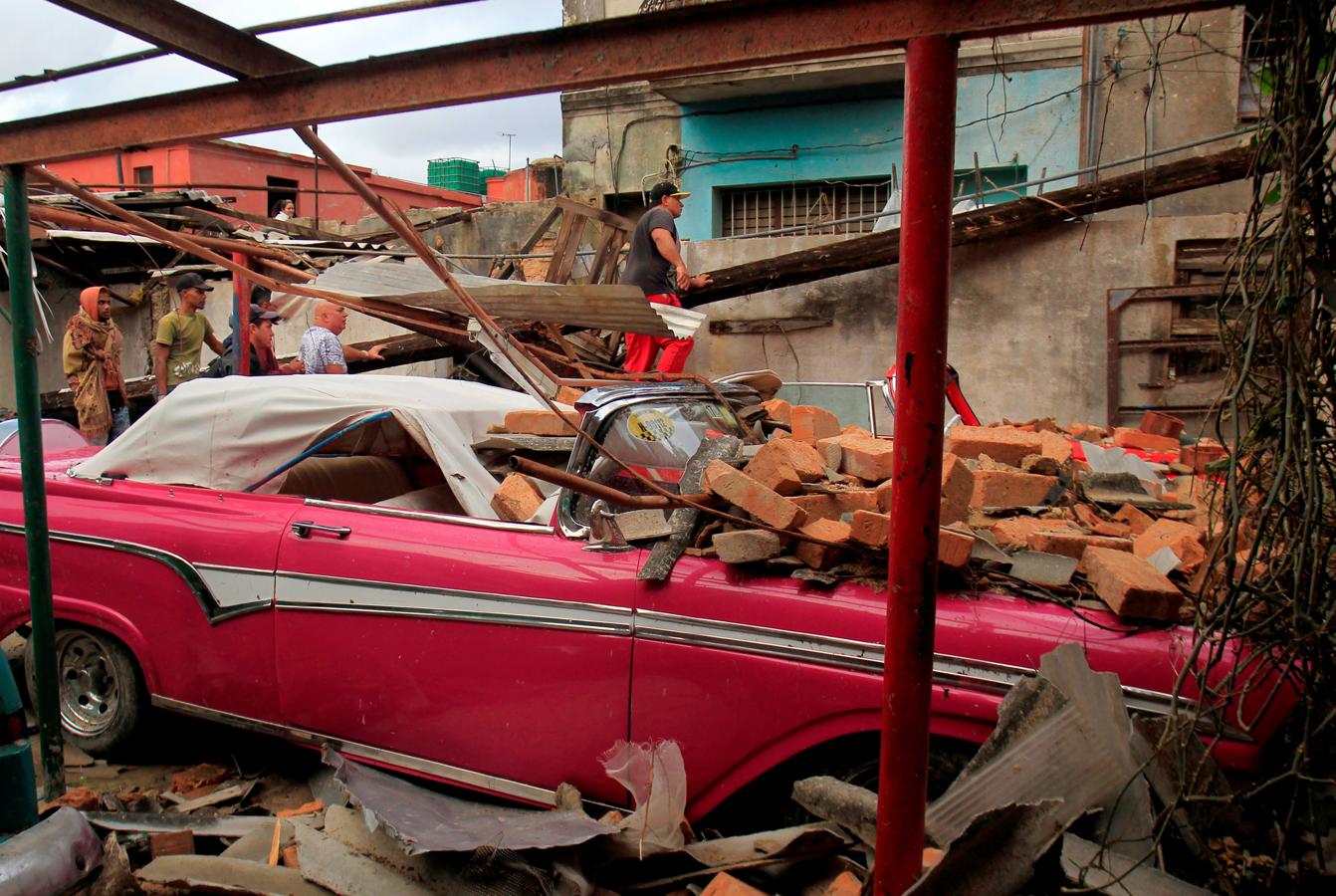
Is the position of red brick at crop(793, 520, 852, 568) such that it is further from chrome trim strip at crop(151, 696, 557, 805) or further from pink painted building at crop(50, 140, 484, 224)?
pink painted building at crop(50, 140, 484, 224)

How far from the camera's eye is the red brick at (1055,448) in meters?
4.13

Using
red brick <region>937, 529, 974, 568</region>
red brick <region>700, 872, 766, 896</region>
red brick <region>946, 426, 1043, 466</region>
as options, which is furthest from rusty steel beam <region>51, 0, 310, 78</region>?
red brick <region>946, 426, 1043, 466</region>

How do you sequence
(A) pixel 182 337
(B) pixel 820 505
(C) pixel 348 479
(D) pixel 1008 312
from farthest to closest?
(D) pixel 1008 312, (A) pixel 182 337, (C) pixel 348 479, (B) pixel 820 505

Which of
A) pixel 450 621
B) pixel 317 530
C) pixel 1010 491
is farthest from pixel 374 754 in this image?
pixel 1010 491

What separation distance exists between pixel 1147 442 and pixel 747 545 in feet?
10.9

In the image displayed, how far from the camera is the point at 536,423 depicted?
171 inches

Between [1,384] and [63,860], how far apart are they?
633 inches

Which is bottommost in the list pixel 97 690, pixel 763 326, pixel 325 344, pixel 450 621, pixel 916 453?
pixel 97 690

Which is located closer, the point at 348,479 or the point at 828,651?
the point at 828,651

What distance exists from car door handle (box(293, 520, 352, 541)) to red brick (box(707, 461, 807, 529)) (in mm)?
1419

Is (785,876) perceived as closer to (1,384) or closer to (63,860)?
(63,860)

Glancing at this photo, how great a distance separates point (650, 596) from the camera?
125 inches

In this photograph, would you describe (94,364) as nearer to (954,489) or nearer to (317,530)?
(317,530)

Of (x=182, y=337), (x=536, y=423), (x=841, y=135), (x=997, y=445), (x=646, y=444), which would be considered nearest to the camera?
(x=646, y=444)
